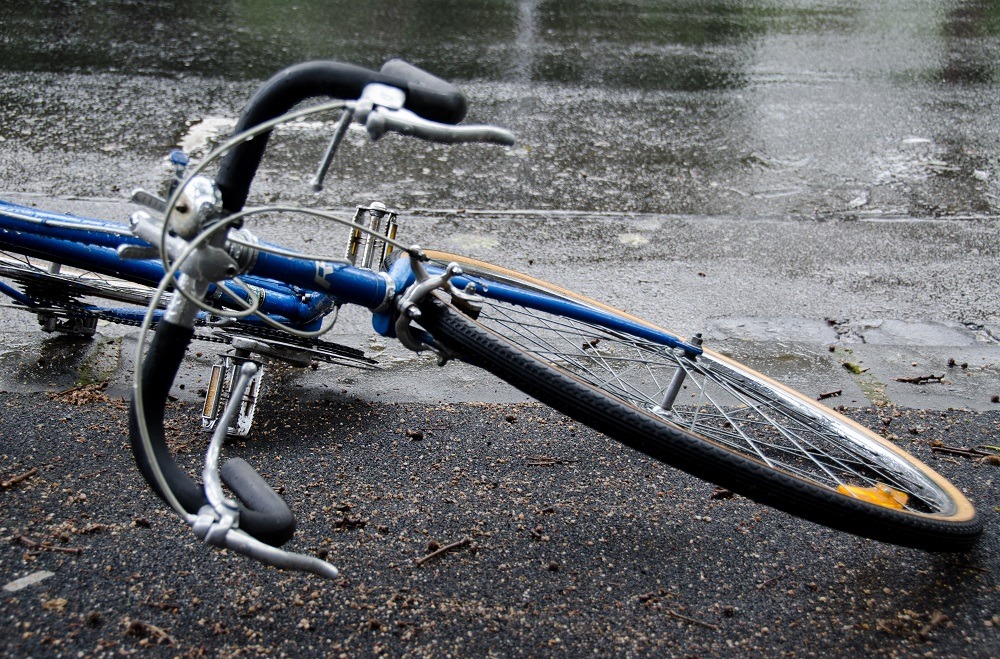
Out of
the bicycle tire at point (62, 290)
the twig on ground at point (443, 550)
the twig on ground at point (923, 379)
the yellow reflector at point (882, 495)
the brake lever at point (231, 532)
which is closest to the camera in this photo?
the brake lever at point (231, 532)

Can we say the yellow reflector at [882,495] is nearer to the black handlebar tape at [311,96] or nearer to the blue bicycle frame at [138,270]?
the blue bicycle frame at [138,270]

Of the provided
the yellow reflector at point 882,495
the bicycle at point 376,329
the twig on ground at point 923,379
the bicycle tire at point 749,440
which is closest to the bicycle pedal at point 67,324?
the bicycle at point 376,329

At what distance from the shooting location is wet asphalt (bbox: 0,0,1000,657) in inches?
88.0

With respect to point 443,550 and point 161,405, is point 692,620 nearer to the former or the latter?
point 443,550

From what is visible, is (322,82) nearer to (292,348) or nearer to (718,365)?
(292,348)

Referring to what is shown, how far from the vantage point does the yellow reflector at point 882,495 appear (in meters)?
2.61

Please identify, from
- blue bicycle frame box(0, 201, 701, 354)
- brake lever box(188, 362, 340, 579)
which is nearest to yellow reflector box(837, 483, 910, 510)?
blue bicycle frame box(0, 201, 701, 354)

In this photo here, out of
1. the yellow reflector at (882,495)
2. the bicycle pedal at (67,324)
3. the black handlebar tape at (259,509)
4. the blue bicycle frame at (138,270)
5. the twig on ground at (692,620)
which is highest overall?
the blue bicycle frame at (138,270)

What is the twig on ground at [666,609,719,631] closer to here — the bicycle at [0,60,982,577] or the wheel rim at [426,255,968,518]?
the bicycle at [0,60,982,577]

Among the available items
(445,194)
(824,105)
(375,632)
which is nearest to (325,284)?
(375,632)

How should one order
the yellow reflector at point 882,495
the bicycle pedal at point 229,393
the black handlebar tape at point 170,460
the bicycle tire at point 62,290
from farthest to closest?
the bicycle tire at point 62,290 → the bicycle pedal at point 229,393 → the yellow reflector at point 882,495 → the black handlebar tape at point 170,460

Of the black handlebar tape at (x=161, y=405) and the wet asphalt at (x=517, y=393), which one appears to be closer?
the black handlebar tape at (x=161, y=405)

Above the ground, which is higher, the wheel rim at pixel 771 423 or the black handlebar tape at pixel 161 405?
the black handlebar tape at pixel 161 405

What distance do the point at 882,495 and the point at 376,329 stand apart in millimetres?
1546
